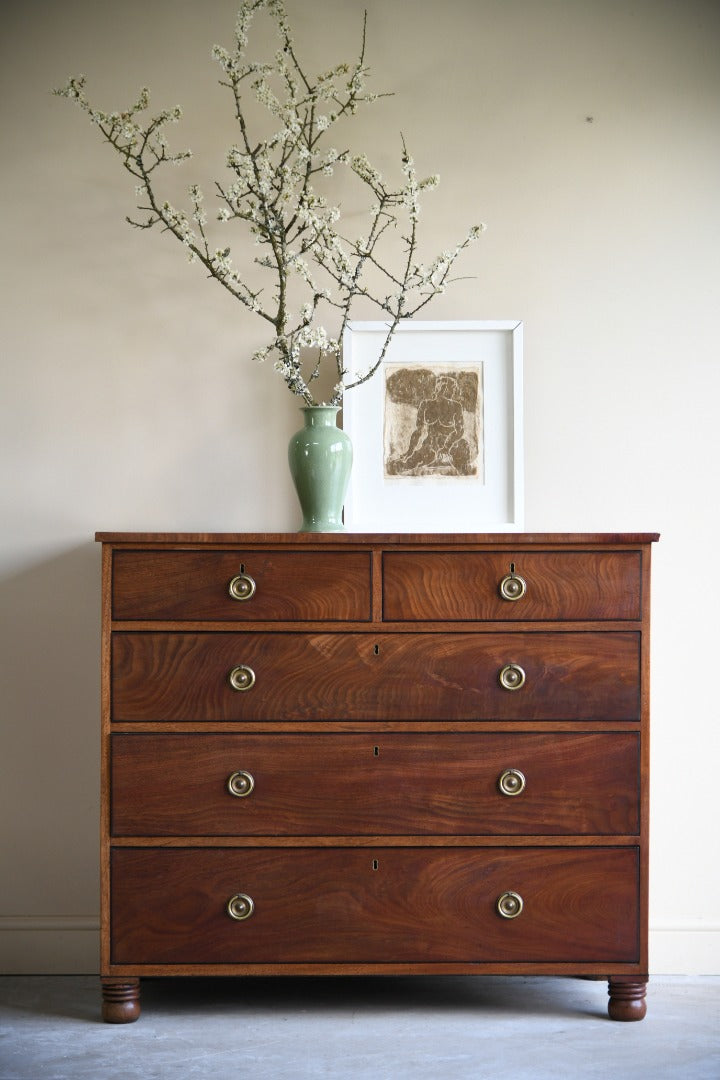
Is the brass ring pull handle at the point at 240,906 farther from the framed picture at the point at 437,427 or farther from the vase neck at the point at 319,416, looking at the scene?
the vase neck at the point at 319,416

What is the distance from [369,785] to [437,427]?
1.00m

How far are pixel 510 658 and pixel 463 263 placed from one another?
114cm

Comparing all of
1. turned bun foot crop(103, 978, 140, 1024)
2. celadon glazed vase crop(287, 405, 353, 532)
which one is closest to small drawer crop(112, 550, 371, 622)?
celadon glazed vase crop(287, 405, 353, 532)

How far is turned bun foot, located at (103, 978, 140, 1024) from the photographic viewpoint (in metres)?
2.17

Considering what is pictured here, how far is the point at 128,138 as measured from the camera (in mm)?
2594

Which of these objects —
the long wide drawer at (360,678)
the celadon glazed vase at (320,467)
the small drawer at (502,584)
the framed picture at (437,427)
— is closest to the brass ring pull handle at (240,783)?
the long wide drawer at (360,678)

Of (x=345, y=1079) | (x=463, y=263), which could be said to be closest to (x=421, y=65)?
(x=463, y=263)

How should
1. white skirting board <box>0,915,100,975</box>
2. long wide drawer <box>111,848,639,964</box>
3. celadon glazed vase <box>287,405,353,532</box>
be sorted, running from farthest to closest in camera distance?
white skirting board <box>0,915,100,975</box> < celadon glazed vase <box>287,405,353,532</box> < long wide drawer <box>111,848,639,964</box>

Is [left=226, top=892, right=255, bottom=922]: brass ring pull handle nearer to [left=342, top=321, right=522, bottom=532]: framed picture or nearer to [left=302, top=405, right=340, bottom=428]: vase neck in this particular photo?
[left=342, top=321, right=522, bottom=532]: framed picture

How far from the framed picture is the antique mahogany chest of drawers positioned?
1.56ft

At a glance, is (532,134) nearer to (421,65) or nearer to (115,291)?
(421,65)

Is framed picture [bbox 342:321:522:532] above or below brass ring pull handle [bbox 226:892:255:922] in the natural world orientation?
above

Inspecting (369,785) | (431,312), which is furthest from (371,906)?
(431,312)

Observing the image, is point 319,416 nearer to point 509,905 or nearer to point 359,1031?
point 509,905
